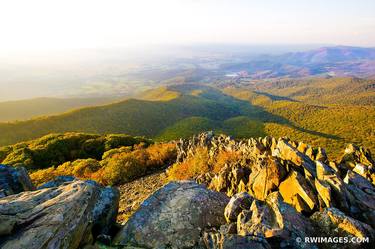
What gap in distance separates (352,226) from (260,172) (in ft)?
22.7

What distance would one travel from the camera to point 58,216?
406 inches

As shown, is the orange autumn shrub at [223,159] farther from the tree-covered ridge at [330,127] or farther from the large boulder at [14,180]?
the tree-covered ridge at [330,127]

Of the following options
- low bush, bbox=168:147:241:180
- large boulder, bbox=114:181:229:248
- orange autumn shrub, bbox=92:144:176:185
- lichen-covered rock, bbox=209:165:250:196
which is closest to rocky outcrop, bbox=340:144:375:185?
lichen-covered rock, bbox=209:165:250:196

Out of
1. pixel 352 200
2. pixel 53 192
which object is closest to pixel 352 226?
pixel 352 200

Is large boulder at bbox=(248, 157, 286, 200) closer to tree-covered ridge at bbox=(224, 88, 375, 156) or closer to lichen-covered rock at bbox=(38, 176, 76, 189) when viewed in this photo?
lichen-covered rock at bbox=(38, 176, 76, 189)

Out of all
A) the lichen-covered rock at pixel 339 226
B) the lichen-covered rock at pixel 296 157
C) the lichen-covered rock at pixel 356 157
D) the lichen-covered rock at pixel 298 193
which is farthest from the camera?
the lichen-covered rock at pixel 356 157

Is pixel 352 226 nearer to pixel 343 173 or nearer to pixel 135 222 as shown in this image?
pixel 343 173

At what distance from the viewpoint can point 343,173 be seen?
16375 mm

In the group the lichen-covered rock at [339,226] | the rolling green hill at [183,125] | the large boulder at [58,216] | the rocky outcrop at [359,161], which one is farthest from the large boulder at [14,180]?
the rolling green hill at [183,125]

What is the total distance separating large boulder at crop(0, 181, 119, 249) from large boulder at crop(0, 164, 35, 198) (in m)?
3.44

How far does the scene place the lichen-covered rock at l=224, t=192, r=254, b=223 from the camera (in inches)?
491

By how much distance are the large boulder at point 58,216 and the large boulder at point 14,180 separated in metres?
3.44

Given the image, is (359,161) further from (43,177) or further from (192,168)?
(43,177)

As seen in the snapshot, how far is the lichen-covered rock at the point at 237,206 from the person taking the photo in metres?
12.5
